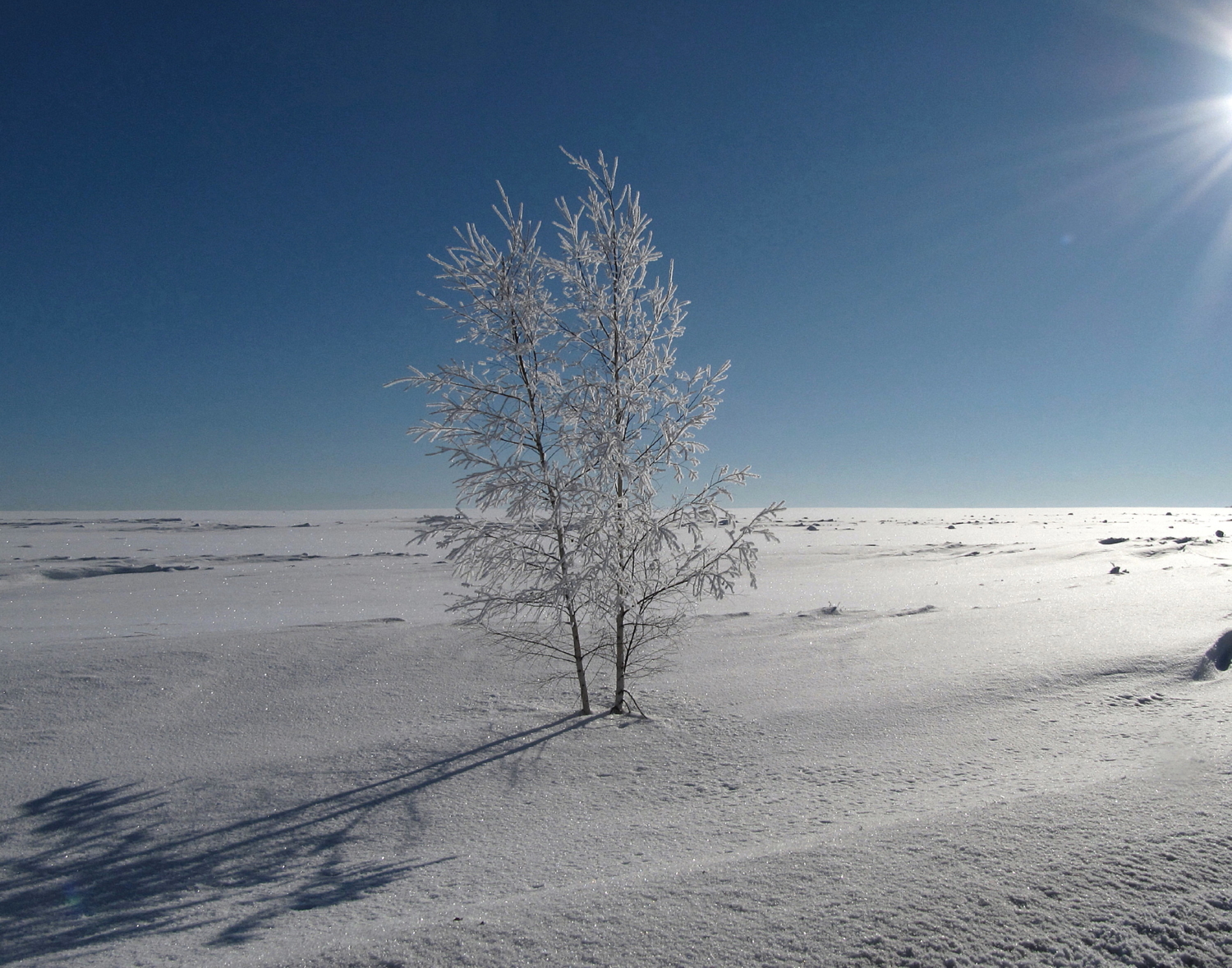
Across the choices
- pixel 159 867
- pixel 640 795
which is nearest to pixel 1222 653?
pixel 640 795

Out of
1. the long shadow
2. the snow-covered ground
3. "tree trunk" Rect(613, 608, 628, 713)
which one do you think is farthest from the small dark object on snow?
the long shadow

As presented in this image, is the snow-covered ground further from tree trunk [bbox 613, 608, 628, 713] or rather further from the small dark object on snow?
tree trunk [bbox 613, 608, 628, 713]

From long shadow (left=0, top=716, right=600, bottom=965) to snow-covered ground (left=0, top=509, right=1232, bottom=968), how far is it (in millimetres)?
21

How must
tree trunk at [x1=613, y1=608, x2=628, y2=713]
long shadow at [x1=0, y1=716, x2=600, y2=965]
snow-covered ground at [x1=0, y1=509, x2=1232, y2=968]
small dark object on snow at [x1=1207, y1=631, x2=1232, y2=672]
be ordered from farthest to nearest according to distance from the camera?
tree trunk at [x1=613, y1=608, x2=628, y2=713] < small dark object on snow at [x1=1207, y1=631, x2=1232, y2=672] < long shadow at [x1=0, y1=716, x2=600, y2=965] < snow-covered ground at [x1=0, y1=509, x2=1232, y2=968]

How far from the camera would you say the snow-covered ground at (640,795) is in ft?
7.70

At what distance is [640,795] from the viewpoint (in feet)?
14.3

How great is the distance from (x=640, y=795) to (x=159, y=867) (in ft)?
8.77

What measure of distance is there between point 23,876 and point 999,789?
5184 millimetres

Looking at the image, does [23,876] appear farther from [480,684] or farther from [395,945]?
[480,684]

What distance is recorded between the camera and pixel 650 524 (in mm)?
5680

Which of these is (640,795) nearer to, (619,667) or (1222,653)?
(619,667)

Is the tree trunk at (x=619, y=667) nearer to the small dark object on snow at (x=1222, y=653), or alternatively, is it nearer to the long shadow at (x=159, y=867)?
the long shadow at (x=159, y=867)

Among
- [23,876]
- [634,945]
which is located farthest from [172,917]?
[634,945]

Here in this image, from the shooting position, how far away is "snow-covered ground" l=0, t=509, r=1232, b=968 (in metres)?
2.35
